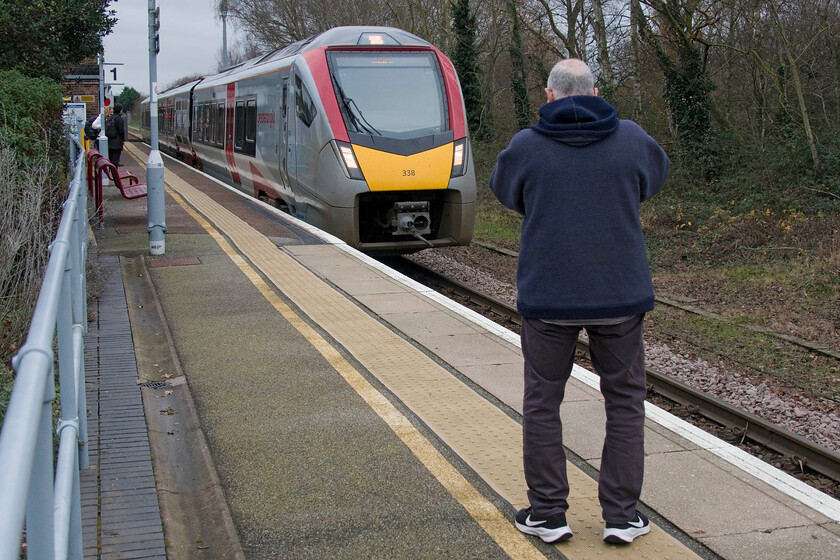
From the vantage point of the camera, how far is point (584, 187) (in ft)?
10.7

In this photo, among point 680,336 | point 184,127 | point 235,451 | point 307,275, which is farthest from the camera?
point 184,127

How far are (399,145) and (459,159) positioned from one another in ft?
2.79

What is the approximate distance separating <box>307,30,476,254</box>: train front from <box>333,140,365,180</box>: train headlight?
0.04 feet

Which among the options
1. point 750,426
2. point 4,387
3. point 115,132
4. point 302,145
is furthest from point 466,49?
point 4,387

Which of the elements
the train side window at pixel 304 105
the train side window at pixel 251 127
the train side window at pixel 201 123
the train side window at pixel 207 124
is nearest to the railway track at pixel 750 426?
the train side window at pixel 304 105

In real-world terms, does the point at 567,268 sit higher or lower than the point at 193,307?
higher

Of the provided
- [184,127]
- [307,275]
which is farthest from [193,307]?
[184,127]

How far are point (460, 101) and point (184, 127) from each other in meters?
18.3

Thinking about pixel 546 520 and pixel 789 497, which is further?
pixel 789 497

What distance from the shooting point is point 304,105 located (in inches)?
474

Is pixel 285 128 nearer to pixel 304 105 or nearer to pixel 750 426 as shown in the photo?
pixel 304 105

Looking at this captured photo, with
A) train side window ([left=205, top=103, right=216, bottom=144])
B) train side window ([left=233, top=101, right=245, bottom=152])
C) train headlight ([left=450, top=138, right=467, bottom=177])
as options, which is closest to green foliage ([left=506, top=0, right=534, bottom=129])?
train side window ([left=205, top=103, right=216, bottom=144])

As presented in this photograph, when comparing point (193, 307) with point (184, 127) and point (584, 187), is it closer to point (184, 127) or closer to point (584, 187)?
point (584, 187)

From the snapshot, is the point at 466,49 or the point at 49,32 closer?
the point at 49,32
